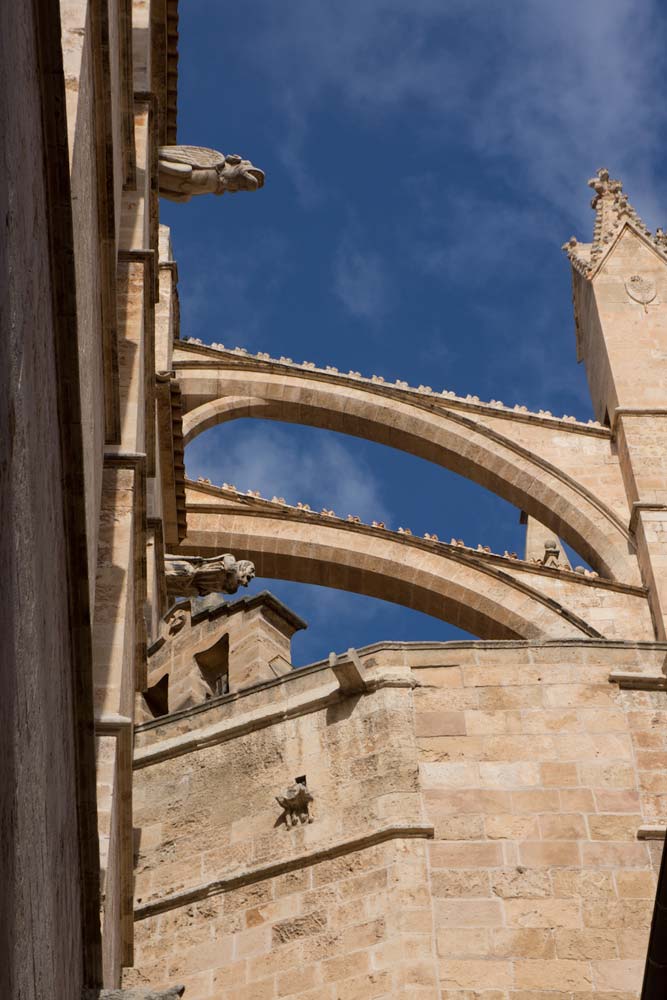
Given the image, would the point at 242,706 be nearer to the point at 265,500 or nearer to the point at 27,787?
the point at 265,500

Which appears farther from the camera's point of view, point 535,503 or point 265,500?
point 535,503

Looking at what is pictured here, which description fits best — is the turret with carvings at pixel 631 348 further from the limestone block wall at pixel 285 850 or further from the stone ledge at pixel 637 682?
the limestone block wall at pixel 285 850

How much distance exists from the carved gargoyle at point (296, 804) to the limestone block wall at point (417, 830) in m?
0.06

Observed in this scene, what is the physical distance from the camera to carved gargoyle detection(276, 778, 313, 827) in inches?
421

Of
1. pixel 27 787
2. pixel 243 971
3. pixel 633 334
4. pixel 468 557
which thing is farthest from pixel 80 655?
pixel 633 334

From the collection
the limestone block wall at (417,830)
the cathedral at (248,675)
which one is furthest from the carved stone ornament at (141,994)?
the limestone block wall at (417,830)

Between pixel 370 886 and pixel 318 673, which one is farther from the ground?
pixel 318 673

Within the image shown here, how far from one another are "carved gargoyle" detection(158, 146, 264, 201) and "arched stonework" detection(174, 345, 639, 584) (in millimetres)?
4660

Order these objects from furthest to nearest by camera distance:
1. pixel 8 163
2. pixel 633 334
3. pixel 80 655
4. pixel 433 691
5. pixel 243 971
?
pixel 633 334, pixel 433 691, pixel 243 971, pixel 80 655, pixel 8 163

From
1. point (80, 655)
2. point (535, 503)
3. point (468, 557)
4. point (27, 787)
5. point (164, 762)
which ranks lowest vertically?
point (27, 787)

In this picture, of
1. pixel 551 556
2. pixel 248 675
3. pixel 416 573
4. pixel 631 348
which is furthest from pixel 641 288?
pixel 248 675

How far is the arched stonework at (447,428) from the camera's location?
18.0 meters

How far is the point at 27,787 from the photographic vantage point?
4.30 metres

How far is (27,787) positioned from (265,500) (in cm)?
1253
